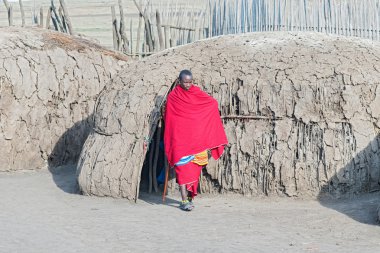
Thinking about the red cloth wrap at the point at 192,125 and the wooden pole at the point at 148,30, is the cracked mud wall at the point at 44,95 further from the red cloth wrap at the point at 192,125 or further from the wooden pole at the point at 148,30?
the red cloth wrap at the point at 192,125

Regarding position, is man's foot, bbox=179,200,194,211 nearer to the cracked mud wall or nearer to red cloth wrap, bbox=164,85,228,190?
red cloth wrap, bbox=164,85,228,190

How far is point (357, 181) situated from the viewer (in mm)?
8133

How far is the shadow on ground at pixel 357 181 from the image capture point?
8094mm

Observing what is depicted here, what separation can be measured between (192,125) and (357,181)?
188 cm

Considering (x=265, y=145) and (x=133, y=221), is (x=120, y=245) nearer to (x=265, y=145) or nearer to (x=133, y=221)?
(x=133, y=221)

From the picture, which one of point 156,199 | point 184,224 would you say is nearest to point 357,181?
point 184,224

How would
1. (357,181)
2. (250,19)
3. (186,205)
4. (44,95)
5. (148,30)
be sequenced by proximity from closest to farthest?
(186,205) → (357,181) → (44,95) → (250,19) → (148,30)

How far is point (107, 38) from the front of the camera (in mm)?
21406

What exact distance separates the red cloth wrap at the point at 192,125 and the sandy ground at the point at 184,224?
0.66 metres

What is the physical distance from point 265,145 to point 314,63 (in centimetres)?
112

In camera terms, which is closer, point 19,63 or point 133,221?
point 133,221

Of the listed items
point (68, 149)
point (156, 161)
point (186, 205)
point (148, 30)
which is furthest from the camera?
point (148, 30)

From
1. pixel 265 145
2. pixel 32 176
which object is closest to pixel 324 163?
pixel 265 145

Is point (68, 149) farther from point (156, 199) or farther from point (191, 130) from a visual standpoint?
point (191, 130)
